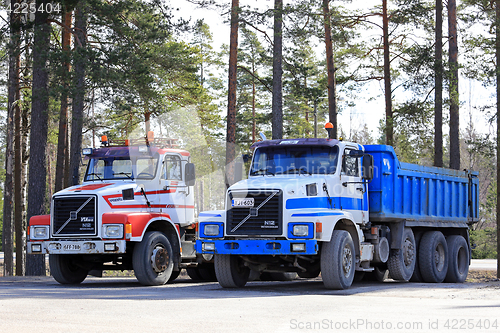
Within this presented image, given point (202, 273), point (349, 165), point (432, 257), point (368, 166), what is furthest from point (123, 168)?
point (432, 257)

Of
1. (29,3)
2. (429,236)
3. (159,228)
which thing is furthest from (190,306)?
(29,3)

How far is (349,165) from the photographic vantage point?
47.0ft

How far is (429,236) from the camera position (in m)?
17.4

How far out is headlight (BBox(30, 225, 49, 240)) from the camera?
49.4ft

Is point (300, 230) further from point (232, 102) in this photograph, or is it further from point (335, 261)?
point (232, 102)

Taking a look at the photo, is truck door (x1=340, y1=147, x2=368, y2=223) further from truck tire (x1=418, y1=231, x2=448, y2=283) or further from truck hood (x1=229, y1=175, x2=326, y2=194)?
truck tire (x1=418, y1=231, x2=448, y2=283)

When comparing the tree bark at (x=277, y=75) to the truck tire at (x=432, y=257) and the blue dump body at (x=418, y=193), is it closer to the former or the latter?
the blue dump body at (x=418, y=193)

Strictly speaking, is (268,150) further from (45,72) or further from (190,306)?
(45,72)

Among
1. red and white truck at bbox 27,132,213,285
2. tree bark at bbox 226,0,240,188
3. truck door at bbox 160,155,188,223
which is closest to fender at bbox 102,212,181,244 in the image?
red and white truck at bbox 27,132,213,285

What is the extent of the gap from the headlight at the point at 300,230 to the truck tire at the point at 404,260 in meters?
4.15

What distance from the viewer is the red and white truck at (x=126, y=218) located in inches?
574

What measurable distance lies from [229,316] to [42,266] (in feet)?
52.8

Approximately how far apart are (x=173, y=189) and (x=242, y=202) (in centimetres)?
335

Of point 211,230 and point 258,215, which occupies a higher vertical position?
point 258,215
